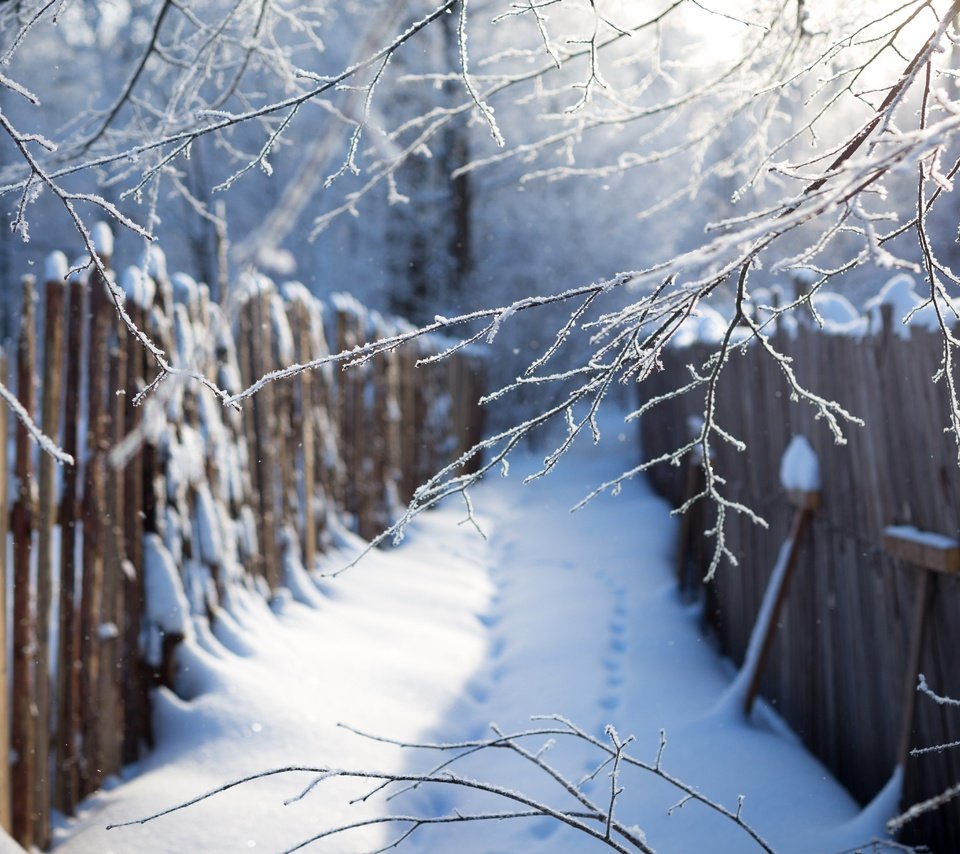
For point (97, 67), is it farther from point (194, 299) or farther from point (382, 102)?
point (194, 299)

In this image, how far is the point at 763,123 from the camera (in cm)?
285

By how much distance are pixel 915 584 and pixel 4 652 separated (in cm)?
286

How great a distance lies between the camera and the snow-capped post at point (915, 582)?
115 inches

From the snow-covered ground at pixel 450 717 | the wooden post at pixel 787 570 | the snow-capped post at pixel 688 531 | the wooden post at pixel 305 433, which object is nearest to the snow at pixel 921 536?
the wooden post at pixel 787 570

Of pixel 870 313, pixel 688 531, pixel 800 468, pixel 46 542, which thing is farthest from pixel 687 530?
pixel 46 542

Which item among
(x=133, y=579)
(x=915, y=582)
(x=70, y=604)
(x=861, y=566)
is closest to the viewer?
(x=70, y=604)

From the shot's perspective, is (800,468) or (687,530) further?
(687,530)

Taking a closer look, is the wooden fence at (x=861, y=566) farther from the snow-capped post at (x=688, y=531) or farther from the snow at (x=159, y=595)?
the snow at (x=159, y=595)

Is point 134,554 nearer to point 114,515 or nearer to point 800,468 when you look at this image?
Result: point 114,515

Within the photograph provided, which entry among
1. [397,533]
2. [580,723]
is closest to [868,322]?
[580,723]

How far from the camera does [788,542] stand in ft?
14.1

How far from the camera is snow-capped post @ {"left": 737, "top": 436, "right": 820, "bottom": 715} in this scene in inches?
163

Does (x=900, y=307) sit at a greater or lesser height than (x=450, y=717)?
greater

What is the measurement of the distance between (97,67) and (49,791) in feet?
62.6
